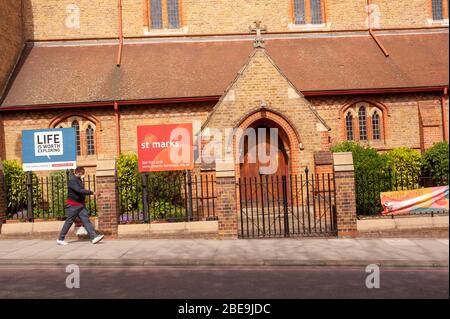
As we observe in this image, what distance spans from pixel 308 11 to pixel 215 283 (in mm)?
19009

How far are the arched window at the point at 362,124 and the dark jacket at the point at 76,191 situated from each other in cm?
1289

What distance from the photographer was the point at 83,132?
19.1 meters

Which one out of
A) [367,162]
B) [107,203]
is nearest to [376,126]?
[367,162]

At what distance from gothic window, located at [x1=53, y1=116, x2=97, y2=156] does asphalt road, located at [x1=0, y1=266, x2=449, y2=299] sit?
36.1 ft

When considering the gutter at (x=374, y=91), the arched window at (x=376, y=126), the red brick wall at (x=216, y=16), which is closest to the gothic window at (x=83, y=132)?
the red brick wall at (x=216, y=16)

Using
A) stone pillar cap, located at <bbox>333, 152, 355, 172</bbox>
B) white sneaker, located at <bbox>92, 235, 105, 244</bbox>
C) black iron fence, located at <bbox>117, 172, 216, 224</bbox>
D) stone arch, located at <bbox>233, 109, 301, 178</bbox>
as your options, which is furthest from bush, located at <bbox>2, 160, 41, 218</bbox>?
stone pillar cap, located at <bbox>333, 152, 355, 172</bbox>

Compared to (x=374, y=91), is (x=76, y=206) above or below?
below

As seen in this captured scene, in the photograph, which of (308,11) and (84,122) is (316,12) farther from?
(84,122)

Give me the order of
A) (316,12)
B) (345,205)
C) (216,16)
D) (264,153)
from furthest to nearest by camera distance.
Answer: (316,12) → (216,16) → (264,153) → (345,205)

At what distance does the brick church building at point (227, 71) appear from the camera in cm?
1562

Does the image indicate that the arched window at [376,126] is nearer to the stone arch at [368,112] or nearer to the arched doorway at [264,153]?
the stone arch at [368,112]

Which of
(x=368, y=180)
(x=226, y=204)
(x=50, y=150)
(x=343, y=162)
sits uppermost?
(x=50, y=150)

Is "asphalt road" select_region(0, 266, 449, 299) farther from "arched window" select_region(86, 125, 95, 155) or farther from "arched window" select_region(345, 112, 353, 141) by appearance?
"arched window" select_region(345, 112, 353, 141)

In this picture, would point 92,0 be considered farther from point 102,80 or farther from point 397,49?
point 397,49
